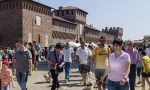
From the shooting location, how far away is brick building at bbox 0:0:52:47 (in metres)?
52.9

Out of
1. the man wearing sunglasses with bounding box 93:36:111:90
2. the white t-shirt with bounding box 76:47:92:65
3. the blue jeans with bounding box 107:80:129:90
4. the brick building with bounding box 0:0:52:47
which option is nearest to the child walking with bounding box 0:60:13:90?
the man wearing sunglasses with bounding box 93:36:111:90

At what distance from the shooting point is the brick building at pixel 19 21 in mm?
52906

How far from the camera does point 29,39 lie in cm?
5466

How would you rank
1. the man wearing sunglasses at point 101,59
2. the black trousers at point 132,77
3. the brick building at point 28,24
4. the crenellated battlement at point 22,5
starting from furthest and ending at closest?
1. the crenellated battlement at point 22,5
2. the brick building at point 28,24
3. the black trousers at point 132,77
4. the man wearing sunglasses at point 101,59

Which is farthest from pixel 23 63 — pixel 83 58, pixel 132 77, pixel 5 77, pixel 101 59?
pixel 83 58

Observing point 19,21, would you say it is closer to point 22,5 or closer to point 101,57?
point 22,5

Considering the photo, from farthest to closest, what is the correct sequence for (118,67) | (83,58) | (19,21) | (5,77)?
(19,21) < (83,58) < (5,77) < (118,67)

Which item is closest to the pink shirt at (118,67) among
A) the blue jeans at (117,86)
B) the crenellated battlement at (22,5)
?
the blue jeans at (117,86)

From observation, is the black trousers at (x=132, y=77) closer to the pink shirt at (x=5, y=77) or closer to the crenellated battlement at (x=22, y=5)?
the pink shirt at (x=5, y=77)

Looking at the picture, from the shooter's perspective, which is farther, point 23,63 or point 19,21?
point 19,21

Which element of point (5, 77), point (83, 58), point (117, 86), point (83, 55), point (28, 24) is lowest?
point (5, 77)

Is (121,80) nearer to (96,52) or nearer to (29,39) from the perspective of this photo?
(96,52)

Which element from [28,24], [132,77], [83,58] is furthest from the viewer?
[28,24]

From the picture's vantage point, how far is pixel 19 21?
52.8 metres
